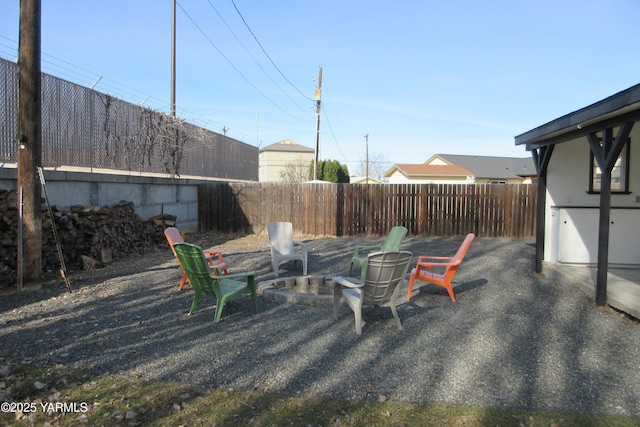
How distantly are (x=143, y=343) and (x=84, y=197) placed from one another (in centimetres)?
567

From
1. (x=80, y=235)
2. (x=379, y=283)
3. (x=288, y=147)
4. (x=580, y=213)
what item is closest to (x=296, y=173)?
(x=288, y=147)

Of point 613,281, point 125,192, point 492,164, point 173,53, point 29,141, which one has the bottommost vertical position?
point 613,281

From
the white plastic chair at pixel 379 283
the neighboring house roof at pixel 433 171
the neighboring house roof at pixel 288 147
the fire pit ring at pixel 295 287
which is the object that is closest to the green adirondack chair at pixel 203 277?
the fire pit ring at pixel 295 287

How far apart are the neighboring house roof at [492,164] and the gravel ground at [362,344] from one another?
36299mm

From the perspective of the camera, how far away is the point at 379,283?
4.41 m

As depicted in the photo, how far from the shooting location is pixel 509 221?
12.7 meters

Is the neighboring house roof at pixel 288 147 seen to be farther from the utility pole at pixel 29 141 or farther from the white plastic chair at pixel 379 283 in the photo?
the white plastic chair at pixel 379 283

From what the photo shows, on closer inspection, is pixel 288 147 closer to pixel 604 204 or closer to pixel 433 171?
pixel 433 171

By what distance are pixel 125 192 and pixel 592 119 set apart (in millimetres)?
9233

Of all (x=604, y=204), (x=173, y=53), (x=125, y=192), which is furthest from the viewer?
(x=173, y=53)

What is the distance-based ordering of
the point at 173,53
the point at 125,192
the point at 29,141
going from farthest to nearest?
the point at 173,53
the point at 125,192
the point at 29,141

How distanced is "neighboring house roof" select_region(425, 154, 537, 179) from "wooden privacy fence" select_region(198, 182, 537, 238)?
94.0ft

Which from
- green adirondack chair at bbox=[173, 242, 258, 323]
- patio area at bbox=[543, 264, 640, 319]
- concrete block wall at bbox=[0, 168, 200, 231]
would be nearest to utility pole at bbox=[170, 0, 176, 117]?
concrete block wall at bbox=[0, 168, 200, 231]

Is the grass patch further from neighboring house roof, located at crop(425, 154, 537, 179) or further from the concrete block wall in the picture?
neighboring house roof, located at crop(425, 154, 537, 179)
